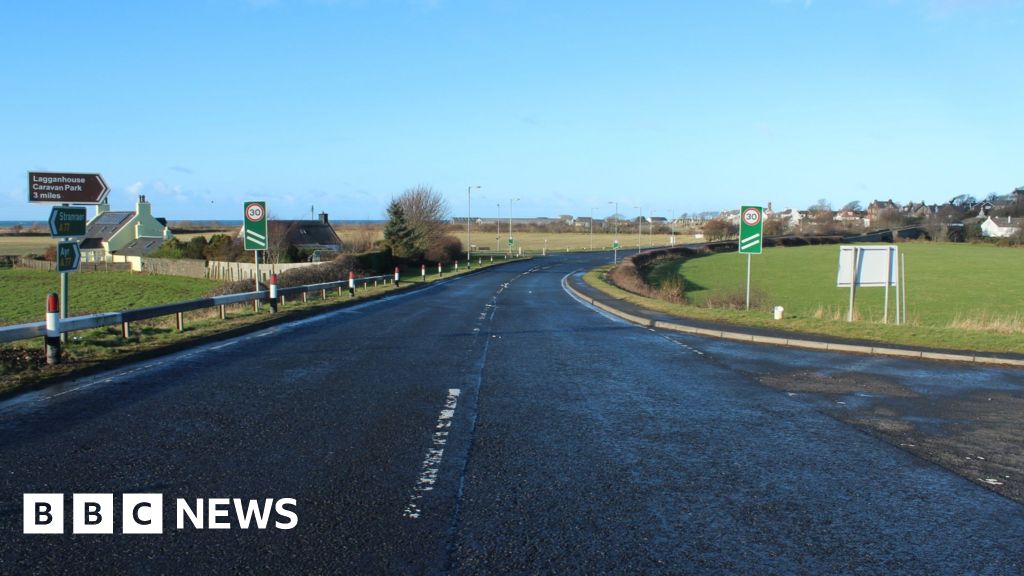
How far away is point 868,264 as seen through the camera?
1975 centimetres

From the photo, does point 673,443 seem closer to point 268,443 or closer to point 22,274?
point 268,443

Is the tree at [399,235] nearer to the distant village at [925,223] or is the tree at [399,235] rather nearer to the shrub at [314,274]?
the shrub at [314,274]

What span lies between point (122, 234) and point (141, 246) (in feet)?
23.3

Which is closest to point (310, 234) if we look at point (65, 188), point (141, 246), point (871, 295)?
point (141, 246)

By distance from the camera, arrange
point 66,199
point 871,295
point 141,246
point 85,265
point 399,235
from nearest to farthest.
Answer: point 66,199 → point 871,295 → point 399,235 → point 85,265 → point 141,246

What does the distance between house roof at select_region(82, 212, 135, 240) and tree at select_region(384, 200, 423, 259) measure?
38407 millimetres

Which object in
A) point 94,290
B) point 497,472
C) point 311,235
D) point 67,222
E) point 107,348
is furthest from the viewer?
point 311,235

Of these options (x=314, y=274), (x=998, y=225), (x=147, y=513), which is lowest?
(x=147, y=513)

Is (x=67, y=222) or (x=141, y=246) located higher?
(x=67, y=222)

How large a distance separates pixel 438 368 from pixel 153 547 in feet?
22.4

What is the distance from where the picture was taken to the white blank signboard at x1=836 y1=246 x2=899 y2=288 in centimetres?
1956

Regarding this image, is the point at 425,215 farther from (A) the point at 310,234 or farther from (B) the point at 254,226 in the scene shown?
(B) the point at 254,226

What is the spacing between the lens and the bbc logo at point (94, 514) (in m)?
4.75

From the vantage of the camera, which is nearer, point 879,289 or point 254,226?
point 254,226
